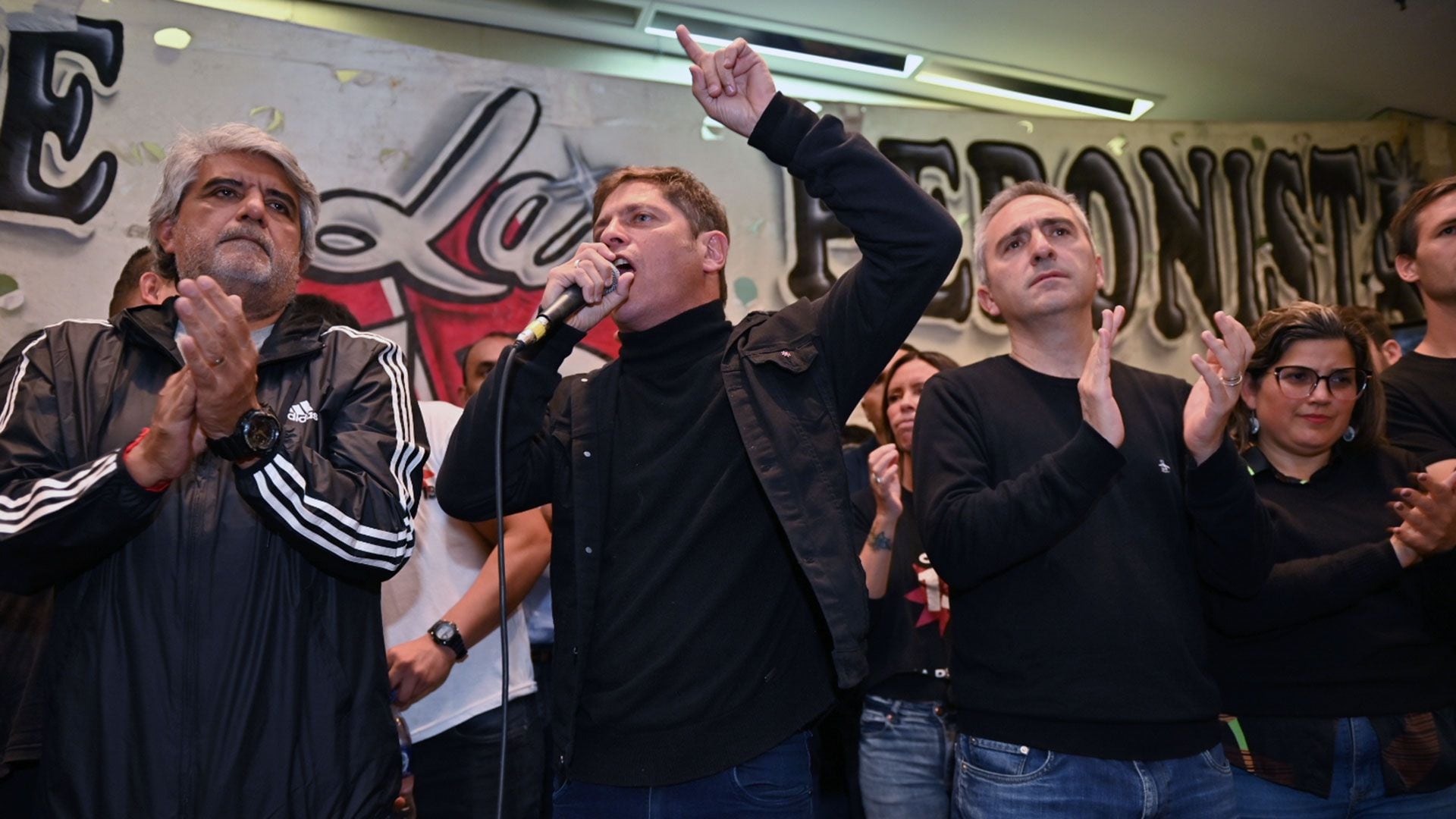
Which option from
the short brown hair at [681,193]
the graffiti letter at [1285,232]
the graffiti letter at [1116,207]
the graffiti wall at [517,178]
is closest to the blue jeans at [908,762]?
the short brown hair at [681,193]

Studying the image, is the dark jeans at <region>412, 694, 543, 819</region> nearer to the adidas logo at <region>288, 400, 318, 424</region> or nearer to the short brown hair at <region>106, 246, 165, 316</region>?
the adidas logo at <region>288, 400, 318, 424</region>

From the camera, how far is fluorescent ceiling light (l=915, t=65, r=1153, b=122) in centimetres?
613

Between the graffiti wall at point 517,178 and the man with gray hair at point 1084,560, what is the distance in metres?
2.96

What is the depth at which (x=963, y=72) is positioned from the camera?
20.1 feet

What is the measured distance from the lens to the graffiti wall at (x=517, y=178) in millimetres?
4090

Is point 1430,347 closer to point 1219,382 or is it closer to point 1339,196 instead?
point 1219,382

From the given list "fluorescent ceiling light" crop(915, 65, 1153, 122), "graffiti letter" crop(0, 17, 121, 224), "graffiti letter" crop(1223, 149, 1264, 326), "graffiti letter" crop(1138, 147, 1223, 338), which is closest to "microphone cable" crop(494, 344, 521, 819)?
"graffiti letter" crop(0, 17, 121, 224)

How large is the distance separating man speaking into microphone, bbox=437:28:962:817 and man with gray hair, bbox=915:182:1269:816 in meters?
0.30

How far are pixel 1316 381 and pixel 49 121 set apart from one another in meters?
4.33

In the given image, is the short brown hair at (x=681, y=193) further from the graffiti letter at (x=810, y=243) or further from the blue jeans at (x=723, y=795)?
the graffiti letter at (x=810, y=243)

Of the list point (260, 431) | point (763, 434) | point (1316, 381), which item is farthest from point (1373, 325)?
point (260, 431)

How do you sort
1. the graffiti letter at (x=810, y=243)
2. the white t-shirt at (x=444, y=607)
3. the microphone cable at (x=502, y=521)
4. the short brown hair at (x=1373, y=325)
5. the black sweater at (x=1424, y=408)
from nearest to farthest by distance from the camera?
the microphone cable at (x=502, y=521)
the black sweater at (x=1424, y=408)
the white t-shirt at (x=444, y=607)
the short brown hair at (x=1373, y=325)
the graffiti letter at (x=810, y=243)

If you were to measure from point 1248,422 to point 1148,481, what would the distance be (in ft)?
2.19

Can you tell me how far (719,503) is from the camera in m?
2.02
